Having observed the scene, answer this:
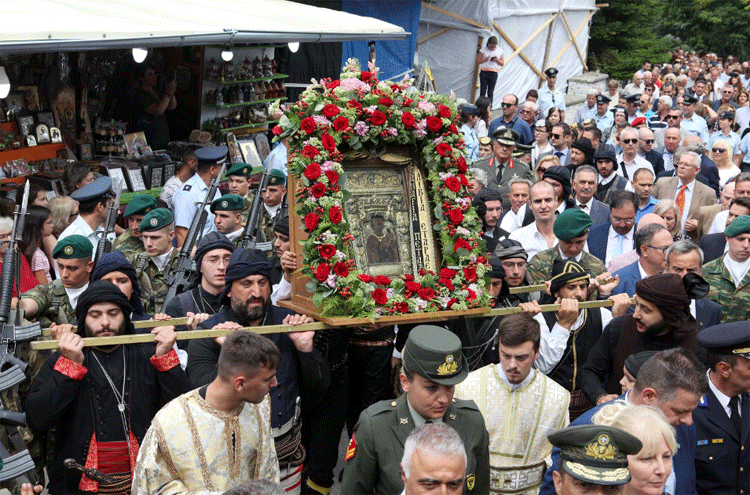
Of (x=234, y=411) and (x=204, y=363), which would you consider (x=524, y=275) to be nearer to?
(x=204, y=363)

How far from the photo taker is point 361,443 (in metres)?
4.37

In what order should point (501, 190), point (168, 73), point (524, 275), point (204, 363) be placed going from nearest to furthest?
point (204, 363) < point (524, 275) < point (501, 190) < point (168, 73)

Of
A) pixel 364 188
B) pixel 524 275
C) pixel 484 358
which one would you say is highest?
pixel 364 188

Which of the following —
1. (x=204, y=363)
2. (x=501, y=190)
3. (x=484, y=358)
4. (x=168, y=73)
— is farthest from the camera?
(x=168, y=73)

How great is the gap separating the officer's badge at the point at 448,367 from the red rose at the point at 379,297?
1.26m

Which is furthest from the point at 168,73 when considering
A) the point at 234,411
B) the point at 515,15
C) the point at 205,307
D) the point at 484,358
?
the point at 515,15

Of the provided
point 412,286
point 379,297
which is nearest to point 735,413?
point 412,286

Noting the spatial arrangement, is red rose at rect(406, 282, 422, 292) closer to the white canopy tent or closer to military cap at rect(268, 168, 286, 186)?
military cap at rect(268, 168, 286, 186)

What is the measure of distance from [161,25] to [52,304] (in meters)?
4.88

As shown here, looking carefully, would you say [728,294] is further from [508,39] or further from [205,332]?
[508,39]

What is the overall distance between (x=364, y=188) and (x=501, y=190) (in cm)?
573

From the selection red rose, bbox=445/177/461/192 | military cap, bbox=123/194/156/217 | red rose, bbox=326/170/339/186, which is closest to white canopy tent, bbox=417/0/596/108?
military cap, bbox=123/194/156/217

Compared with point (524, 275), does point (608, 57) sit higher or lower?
Result: higher

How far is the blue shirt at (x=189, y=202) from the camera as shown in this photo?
31.6ft
